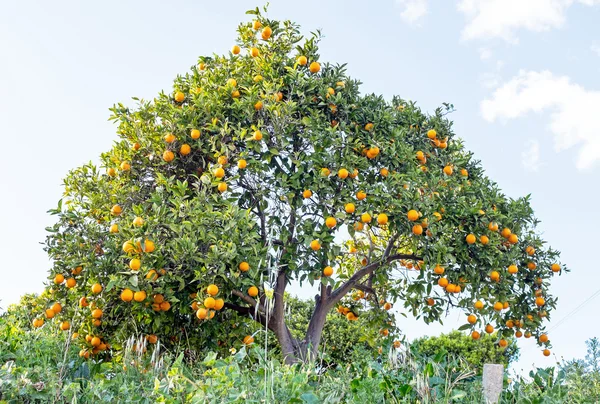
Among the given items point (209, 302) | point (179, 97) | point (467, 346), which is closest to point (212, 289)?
point (209, 302)

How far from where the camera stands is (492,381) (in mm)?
3186

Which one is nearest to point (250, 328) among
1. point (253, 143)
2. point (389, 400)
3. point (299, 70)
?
point (253, 143)

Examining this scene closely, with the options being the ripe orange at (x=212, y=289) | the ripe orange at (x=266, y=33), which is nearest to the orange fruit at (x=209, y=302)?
the ripe orange at (x=212, y=289)

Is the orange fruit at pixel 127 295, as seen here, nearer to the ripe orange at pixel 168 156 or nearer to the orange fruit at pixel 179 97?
the ripe orange at pixel 168 156

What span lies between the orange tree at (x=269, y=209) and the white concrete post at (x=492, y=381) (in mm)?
2033

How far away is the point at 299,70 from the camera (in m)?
6.11

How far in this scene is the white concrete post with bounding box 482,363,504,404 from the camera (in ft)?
10.4

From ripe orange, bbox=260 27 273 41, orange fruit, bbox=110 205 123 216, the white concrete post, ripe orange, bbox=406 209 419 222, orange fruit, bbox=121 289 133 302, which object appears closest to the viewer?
the white concrete post

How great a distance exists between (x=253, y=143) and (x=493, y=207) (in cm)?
268

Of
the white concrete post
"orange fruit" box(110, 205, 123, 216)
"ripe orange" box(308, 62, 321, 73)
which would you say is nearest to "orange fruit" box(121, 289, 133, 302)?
"orange fruit" box(110, 205, 123, 216)

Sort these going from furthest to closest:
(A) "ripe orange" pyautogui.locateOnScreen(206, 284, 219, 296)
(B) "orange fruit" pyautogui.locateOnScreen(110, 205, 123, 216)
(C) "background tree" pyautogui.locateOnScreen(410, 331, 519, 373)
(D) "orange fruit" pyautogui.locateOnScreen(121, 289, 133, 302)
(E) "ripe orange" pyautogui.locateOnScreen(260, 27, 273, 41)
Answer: (C) "background tree" pyautogui.locateOnScreen(410, 331, 519, 373)
(E) "ripe orange" pyautogui.locateOnScreen(260, 27, 273, 41)
(B) "orange fruit" pyautogui.locateOnScreen(110, 205, 123, 216)
(D) "orange fruit" pyautogui.locateOnScreen(121, 289, 133, 302)
(A) "ripe orange" pyautogui.locateOnScreen(206, 284, 219, 296)

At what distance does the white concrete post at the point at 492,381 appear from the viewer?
3.17 meters

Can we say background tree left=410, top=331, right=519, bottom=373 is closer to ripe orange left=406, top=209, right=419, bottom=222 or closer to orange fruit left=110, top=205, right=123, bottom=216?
ripe orange left=406, top=209, right=419, bottom=222

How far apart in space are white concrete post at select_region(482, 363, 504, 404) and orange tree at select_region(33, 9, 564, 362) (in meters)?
2.03
